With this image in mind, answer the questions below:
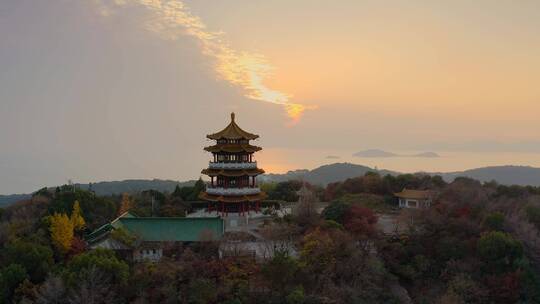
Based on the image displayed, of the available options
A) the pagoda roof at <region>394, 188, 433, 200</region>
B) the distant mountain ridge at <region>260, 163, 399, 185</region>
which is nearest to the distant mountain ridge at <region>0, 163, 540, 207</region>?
the distant mountain ridge at <region>260, 163, 399, 185</region>

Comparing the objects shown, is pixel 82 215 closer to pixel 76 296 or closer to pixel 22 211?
pixel 22 211

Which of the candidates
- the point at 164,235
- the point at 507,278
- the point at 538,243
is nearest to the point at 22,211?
the point at 164,235

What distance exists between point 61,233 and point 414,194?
92.5 feet

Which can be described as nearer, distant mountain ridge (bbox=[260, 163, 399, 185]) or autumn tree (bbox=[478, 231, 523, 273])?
autumn tree (bbox=[478, 231, 523, 273])

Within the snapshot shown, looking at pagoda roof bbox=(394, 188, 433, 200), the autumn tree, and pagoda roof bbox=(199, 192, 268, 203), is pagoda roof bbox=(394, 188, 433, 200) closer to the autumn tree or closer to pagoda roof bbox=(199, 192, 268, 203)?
the autumn tree

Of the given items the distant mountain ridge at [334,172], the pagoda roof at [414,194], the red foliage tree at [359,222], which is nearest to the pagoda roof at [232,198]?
the red foliage tree at [359,222]

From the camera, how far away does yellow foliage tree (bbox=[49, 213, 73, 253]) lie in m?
25.2

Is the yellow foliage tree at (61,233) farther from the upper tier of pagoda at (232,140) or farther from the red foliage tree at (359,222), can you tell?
the red foliage tree at (359,222)

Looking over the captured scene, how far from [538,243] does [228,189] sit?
2026 cm

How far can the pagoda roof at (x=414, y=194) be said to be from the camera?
38856 millimetres

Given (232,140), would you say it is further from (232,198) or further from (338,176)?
(338,176)

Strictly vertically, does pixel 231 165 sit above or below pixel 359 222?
above

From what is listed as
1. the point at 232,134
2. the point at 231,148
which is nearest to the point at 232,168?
the point at 231,148

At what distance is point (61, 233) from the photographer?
25344 mm
